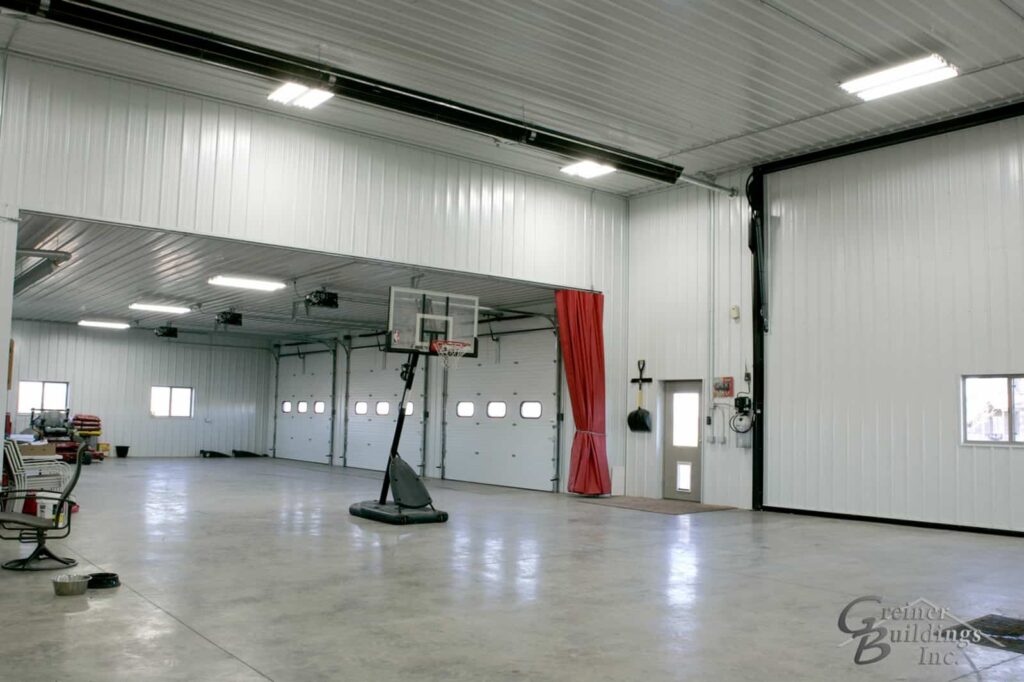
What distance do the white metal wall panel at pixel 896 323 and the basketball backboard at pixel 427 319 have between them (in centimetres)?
499

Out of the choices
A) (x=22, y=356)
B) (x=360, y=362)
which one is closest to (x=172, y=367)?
(x=22, y=356)

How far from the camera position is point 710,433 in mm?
13289

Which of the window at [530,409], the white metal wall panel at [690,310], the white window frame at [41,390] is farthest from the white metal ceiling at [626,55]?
the white window frame at [41,390]

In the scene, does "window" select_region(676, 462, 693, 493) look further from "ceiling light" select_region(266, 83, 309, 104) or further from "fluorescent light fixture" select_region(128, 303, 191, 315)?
"fluorescent light fixture" select_region(128, 303, 191, 315)

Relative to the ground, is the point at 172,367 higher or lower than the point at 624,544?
higher

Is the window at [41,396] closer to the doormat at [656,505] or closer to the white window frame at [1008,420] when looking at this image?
the doormat at [656,505]

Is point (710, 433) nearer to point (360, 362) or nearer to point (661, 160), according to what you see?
point (661, 160)

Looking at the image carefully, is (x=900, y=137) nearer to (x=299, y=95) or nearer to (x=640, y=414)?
(x=640, y=414)

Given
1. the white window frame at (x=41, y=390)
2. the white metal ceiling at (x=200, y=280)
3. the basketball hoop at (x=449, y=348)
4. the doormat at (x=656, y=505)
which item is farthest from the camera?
the white window frame at (x=41, y=390)

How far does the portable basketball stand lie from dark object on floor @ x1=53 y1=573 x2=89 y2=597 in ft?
14.8

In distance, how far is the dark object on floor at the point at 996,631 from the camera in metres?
4.99

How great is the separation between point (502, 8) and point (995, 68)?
19.7ft

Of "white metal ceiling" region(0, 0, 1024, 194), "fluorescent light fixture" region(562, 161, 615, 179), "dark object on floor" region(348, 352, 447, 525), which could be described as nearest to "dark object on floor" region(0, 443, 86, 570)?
"dark object on floor" region(348, 352, 447, 525)

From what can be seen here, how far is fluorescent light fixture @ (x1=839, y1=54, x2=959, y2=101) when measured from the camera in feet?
28.9
